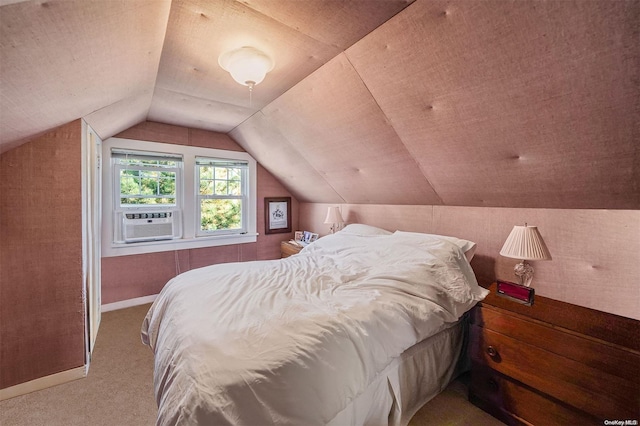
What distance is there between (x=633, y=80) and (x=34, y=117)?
117 inches

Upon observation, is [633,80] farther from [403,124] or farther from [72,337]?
[72,337]

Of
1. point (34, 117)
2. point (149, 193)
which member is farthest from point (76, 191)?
point (149, 193)

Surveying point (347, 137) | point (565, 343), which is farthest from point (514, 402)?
point (347, 137)

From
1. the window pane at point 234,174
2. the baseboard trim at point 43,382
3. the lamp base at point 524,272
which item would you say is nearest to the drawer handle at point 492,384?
the lamp base at point 524,272

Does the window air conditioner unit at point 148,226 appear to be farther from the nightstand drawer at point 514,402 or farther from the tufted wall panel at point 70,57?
the nightstand drawer at point 514,402

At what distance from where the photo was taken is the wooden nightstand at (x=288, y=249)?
3.76m

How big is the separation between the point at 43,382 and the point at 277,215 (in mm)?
3019

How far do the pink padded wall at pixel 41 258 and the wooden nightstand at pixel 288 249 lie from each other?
90.4 inches

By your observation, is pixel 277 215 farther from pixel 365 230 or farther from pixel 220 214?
pixel 365 230

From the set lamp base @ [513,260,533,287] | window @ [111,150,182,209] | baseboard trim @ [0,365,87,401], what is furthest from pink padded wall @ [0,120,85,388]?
lamp base @ [513,260,533,287]

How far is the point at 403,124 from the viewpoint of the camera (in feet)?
6.46

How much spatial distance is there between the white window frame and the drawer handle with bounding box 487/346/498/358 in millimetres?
3259

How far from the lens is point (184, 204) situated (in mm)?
3537

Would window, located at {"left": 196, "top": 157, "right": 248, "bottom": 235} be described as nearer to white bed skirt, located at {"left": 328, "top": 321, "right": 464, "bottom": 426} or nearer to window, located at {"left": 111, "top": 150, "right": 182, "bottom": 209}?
window, located at {"left": 111, "top": 150, "right": 182, "bottom": 209}
